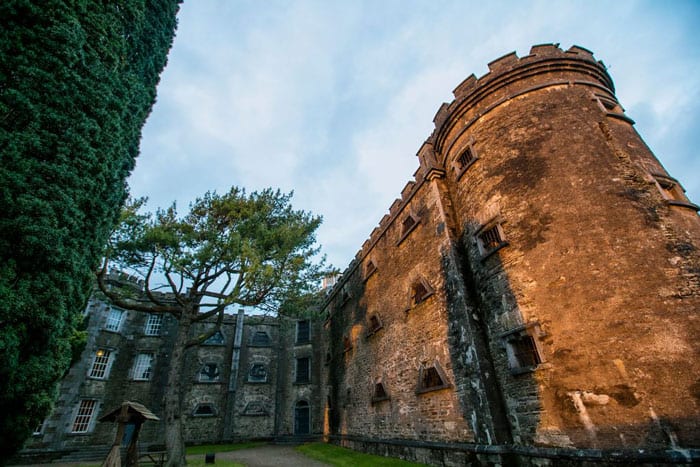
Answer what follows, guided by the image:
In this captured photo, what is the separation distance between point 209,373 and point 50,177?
20938mm

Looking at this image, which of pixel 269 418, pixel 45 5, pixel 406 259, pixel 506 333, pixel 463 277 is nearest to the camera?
pixel 45 5

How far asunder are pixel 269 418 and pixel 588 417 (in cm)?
2216

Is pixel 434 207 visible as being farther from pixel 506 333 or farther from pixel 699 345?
pixel 699 345

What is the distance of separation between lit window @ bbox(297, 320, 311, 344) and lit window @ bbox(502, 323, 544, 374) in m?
19.7

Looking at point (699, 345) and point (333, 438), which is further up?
point (699, 345)

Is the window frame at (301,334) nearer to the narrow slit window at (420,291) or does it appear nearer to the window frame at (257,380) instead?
the window frame at (257,380)

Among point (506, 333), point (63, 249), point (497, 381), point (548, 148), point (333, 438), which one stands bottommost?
point (333, 438)

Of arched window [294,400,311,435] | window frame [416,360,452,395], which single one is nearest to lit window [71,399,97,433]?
arched window [294,400,311,435]

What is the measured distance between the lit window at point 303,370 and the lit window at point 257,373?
261cm

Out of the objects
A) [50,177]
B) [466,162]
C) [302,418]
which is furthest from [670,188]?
[302,418]

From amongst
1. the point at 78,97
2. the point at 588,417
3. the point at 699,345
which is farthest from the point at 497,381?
the point at 78,97

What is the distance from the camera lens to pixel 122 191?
26.6 feet

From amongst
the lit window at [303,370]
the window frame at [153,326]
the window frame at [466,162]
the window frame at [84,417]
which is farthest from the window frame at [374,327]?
the window frame at [84,417]

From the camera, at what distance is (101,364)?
63.4 ft
